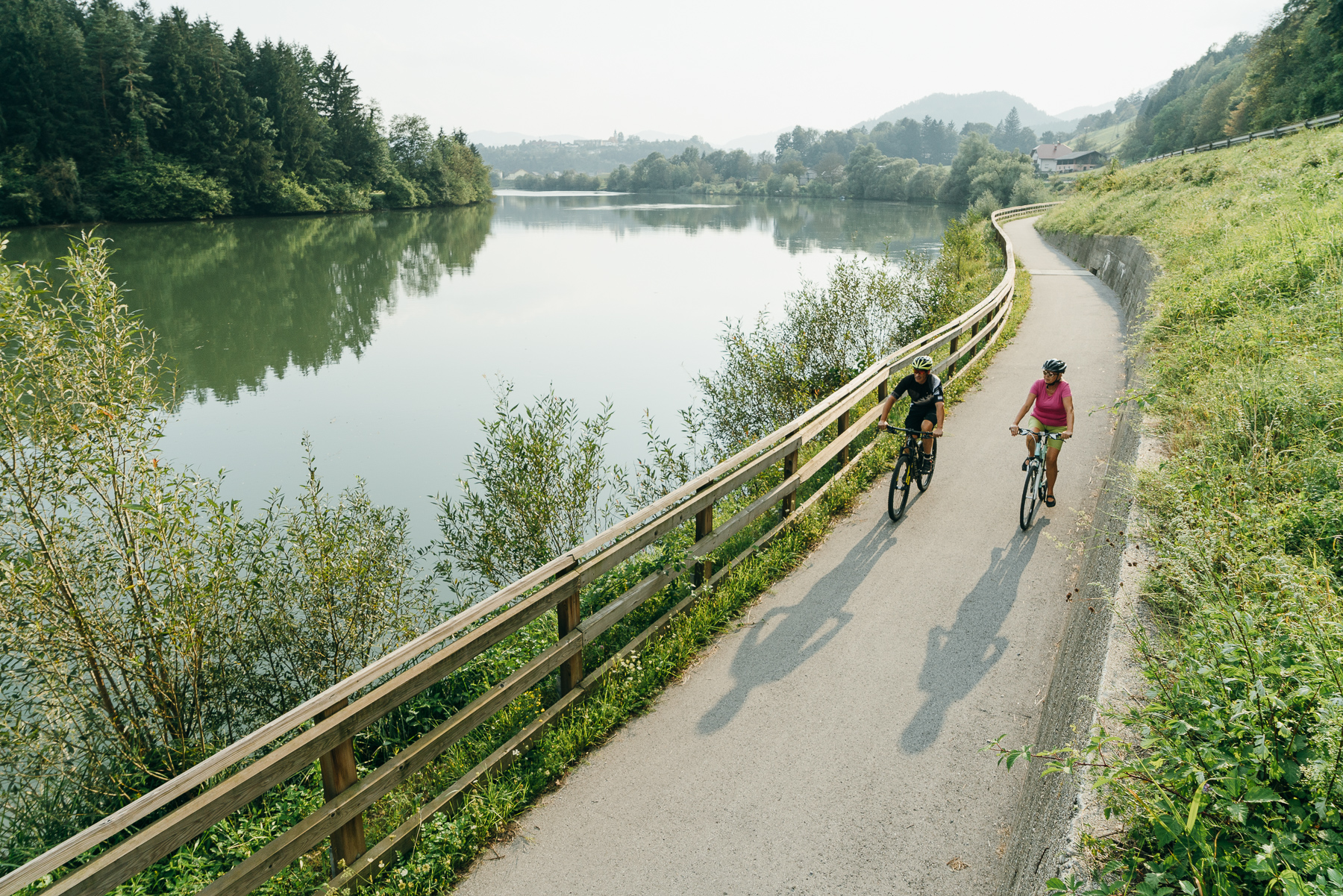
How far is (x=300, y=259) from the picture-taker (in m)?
39.4

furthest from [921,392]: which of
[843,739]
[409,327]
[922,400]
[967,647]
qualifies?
[409,327]

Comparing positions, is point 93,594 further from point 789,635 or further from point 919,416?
point 919,416

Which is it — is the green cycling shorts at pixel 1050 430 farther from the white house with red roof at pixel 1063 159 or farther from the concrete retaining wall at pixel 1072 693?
the white house with red roof at pixel 1063 159

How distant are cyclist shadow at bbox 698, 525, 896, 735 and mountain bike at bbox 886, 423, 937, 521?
996 millimetres

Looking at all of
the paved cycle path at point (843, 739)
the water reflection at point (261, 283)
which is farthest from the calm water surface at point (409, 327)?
the paved cycle path at point (843, 739)

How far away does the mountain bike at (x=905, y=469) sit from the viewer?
327 inches

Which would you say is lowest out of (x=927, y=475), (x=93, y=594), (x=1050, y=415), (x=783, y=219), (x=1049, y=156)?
(x=927, y=475)

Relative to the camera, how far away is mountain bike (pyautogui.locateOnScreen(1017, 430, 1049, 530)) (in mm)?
7953

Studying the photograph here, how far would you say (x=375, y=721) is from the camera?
13.2ft

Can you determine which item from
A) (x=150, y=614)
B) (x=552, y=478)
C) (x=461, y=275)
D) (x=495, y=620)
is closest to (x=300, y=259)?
(x=461, y=275)

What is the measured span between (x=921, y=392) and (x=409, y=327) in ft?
69.1

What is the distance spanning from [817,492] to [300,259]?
38975 mm

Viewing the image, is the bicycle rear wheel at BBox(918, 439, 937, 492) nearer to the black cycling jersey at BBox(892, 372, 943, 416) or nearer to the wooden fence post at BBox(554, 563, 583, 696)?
the black cycling jersey at BBox(892, 372, 943, 416)

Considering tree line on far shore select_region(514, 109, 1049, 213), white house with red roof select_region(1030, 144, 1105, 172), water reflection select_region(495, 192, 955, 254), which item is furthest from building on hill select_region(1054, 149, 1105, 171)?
water reflection select_region(495, 192, 955, 254)
